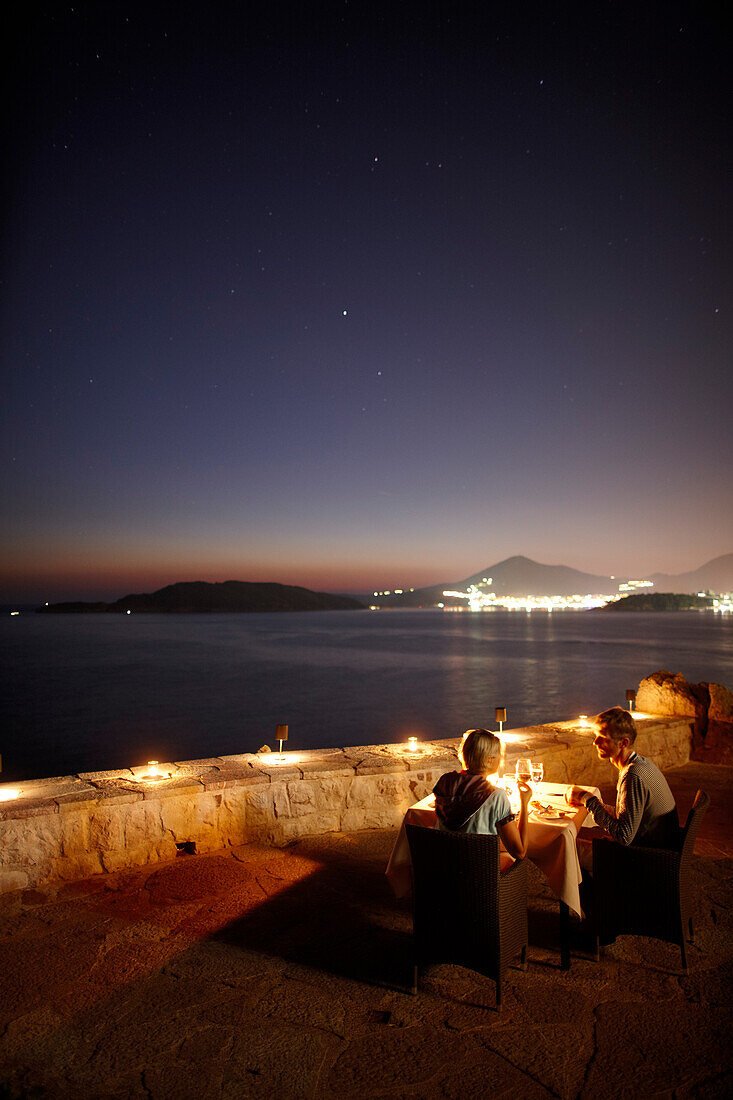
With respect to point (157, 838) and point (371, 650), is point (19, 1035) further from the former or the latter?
point (371, 650)

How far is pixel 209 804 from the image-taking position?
15.4 feet

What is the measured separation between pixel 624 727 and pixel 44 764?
18.8 meters

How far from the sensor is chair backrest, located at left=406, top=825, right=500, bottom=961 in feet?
9.05

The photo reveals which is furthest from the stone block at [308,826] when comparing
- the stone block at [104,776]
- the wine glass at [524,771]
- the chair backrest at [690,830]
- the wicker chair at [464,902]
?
the chair backrest at [690,830]

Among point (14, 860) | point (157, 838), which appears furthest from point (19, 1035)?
point (157, 838)

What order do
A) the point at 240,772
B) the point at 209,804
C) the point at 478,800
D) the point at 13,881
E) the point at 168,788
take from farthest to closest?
the point at 240,772 < the point at 209,804 < the point at 168,788 < the point at 13,881 < the point at 478,800

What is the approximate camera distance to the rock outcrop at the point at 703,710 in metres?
7.61

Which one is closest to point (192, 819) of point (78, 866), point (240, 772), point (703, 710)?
point (240, 772)

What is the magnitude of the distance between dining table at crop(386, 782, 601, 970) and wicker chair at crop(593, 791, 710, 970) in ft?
0.48

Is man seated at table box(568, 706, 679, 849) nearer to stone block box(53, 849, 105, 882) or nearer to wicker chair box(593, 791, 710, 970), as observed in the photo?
wicker chair box(593, 791, 710, 970)

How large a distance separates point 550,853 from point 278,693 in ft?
89.3

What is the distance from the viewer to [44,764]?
18000 millimetres

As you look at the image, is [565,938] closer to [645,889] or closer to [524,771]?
[645,889]

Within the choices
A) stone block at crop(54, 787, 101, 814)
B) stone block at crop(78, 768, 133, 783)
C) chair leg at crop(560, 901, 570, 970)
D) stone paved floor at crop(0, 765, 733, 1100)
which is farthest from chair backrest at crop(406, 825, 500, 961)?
stone block at crop(78, 768, 133, 783)
